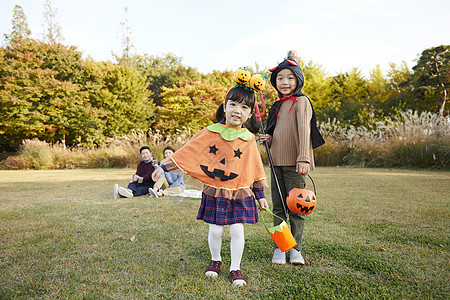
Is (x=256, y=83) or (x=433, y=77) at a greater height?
(x=433, y=77)

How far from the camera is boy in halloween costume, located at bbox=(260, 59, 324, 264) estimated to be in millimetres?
2600

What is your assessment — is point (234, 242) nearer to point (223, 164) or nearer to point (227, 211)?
point (227, 211)

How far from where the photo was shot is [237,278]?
215 centimetres

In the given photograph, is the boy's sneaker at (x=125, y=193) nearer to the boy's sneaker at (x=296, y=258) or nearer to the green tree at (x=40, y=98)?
the boy's sneaker at (x=296, y=258)

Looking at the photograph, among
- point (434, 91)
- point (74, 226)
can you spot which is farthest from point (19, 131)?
point (434, 91)

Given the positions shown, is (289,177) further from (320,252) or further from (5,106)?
(5,106)

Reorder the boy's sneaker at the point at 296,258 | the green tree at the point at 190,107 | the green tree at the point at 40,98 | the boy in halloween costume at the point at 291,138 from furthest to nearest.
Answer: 1. the green tree at the point at 190,107
2. the green tree at the point at 40,98
3. the boy in halloween costume at the point at 291,138
4. the boy's sneaker at the point at 296,258

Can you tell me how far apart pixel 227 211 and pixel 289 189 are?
70 centimetres

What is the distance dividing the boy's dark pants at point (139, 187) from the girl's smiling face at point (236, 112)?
178 inches

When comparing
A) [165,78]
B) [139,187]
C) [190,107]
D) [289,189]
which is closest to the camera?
[289,189]

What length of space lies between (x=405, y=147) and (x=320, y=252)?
31.3ft

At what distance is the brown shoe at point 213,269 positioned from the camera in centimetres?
227

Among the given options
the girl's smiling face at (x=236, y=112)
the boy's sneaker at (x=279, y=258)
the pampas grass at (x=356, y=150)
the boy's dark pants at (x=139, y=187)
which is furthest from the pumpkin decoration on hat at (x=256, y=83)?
the pampas grass at (x=356, y=150)

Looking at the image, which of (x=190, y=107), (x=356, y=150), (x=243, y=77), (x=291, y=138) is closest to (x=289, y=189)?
(x=291, y=138)
